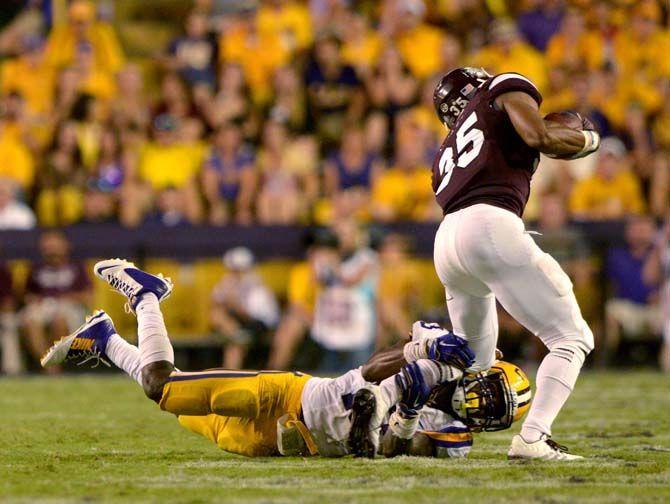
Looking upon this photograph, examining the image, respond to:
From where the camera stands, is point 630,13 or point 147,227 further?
point 630,13

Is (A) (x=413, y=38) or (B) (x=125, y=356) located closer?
(B) (x=125, y=356)

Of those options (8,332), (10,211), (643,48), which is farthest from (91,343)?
(643,48)

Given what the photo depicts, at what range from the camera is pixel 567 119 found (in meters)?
5.09

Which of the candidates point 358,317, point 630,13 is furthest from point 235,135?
point 630,13

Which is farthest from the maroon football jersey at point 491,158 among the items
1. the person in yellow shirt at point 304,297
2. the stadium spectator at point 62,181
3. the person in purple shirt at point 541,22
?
the person in purple shirt at point 541,22

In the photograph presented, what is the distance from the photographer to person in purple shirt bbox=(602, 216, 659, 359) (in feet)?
34.8

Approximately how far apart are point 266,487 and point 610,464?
4.95 feet

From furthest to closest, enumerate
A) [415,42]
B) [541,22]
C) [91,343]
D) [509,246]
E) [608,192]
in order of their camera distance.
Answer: [541,22] < [415,42] < [608,192] < [91,343] < [509,246]

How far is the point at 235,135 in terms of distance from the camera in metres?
11.7

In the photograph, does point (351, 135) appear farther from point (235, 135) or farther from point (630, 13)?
point (630, 13)

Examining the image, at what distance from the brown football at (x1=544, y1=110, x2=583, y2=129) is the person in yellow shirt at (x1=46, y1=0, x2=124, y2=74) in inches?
339

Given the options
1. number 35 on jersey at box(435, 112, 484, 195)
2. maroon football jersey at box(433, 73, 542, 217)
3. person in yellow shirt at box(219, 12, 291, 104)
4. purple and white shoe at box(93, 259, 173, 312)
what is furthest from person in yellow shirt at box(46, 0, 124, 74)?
maroon football jersey at box(433, 73, 542, 217)

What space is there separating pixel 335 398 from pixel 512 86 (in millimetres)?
1487

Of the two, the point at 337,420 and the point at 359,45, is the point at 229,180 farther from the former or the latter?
the point at 337,420
